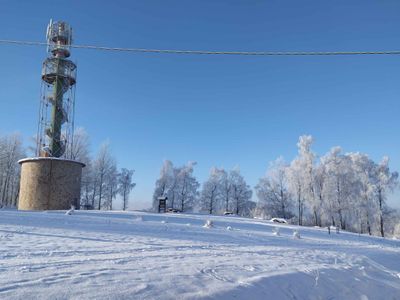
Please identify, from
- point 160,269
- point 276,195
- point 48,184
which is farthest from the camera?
point 276,195

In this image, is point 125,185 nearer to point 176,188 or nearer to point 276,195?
point 176,188

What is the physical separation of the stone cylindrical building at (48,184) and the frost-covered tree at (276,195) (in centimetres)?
2928

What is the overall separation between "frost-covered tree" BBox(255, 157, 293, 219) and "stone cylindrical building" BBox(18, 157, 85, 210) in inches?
1153

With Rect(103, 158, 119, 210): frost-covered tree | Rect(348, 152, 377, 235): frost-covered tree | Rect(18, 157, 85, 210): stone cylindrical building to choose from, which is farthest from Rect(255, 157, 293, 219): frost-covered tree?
Rect(18, 157, 85, 210): stone cylindrical building

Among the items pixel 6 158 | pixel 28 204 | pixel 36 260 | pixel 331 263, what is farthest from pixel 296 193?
pixel 36 260

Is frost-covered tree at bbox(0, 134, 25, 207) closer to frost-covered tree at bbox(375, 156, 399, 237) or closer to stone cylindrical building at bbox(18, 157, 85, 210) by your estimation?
stone cylindrical building at bbox(18, 157, 85, 210)

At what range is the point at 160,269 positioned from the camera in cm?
655

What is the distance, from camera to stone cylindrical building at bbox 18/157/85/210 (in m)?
22.9

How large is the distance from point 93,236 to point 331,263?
7.14 m

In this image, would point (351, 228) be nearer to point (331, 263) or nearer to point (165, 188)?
point (165, 188)

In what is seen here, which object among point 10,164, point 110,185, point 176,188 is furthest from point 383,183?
point 10,164

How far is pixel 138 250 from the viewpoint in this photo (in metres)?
8.46

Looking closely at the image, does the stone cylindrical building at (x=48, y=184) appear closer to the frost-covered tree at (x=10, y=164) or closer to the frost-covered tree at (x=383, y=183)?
the frost-covered tree at (x=10, y=164)

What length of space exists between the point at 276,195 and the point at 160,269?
4153 centimetres
